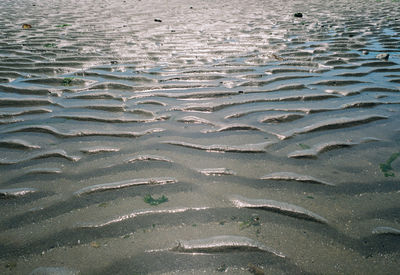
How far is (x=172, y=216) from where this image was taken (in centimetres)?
148

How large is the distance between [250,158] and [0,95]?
2699mm

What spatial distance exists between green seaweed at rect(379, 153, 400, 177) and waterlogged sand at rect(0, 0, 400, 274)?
0.02m

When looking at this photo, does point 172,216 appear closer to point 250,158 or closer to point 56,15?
point 250,158

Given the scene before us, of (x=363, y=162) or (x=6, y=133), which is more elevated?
(x=6, y=133)

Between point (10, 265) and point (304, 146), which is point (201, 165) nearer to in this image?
point (304, 146)

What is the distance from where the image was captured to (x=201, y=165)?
1.87 metres

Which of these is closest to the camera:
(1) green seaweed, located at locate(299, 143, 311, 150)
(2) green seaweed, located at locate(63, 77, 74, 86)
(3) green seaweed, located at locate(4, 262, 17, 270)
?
(3) green seaweed, located at locate(4, 262, 17, 270)

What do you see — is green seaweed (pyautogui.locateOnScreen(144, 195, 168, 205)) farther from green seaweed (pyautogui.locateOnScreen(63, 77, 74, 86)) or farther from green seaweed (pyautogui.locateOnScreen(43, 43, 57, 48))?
green seaweed (pyautogui.locateOnScreen(43, 43, 57, 48))

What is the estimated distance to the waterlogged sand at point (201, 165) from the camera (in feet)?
4.19

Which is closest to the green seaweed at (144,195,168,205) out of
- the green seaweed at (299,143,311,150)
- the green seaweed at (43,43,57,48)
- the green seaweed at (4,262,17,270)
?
the green seaweed at (4,262,17,270)

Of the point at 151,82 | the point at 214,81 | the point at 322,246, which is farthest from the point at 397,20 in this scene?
the point at 322,246

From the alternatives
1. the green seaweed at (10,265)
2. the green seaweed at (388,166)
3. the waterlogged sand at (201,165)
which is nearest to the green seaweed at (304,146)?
the waterlogged sand at (201,165)

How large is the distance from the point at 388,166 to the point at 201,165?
46.0 inches

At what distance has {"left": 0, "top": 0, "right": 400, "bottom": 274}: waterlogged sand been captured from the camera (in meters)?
1.28
